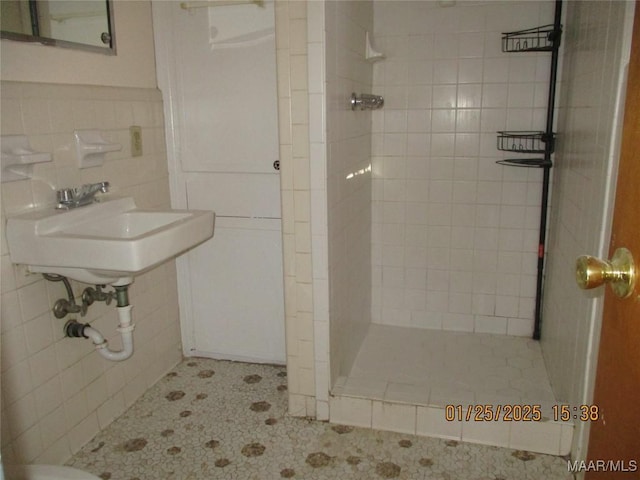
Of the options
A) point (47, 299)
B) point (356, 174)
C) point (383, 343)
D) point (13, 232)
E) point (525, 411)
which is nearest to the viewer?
point (13, 232)

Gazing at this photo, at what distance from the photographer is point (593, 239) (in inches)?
66.3

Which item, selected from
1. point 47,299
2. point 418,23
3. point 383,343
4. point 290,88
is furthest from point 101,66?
point 383,343

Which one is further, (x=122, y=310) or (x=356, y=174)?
(x=356, y=174)

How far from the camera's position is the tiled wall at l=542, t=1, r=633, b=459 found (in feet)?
5.18

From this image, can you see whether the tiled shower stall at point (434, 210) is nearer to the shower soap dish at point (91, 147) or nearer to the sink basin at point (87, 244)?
the sink basin at point (87, 244)

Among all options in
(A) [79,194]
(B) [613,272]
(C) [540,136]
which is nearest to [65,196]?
(A) [79,194]

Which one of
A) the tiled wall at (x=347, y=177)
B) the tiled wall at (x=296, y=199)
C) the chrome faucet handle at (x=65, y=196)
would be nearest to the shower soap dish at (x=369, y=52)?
the tiled wall at (x=347, y=177)

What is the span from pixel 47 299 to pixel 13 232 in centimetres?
29

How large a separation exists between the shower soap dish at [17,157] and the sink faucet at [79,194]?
134 millimetres

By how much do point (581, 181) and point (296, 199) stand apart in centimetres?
106

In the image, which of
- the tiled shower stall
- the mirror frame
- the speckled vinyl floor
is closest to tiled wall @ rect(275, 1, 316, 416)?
the tiled shower stall

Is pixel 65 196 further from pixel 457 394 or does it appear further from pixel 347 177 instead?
pixel 457 394

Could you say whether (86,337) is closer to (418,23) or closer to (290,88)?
(290,88)

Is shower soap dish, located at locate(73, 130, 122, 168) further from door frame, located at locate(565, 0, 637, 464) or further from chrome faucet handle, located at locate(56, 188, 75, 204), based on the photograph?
door frame, located at locate(565, 0, 637, 464)
